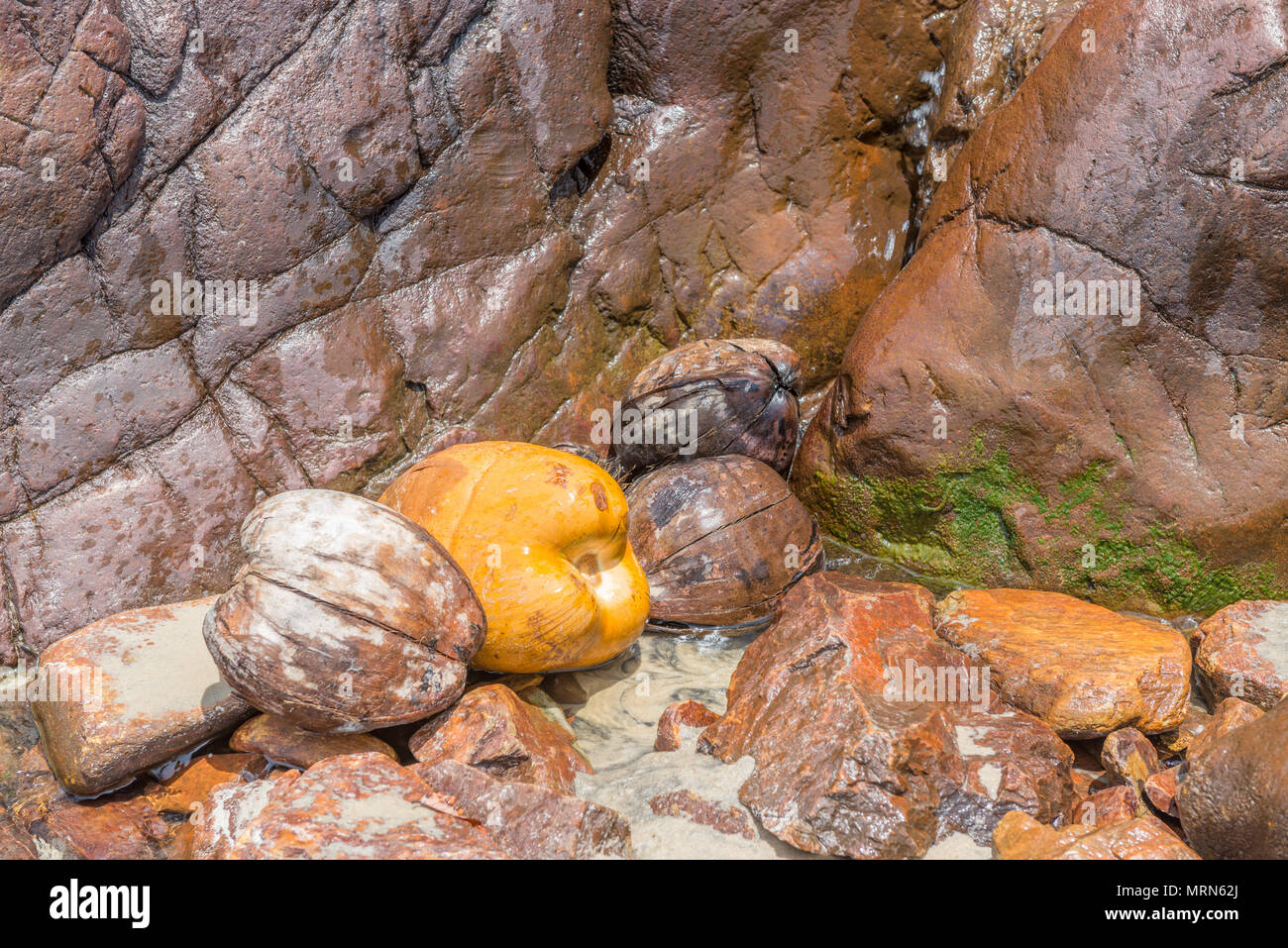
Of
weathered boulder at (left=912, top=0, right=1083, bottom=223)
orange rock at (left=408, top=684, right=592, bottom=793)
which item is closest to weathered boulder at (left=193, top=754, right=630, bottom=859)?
orange rock at (left=408, top=684, right=592, bottom=793)

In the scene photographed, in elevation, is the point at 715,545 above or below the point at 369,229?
below

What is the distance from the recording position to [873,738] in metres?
3.42

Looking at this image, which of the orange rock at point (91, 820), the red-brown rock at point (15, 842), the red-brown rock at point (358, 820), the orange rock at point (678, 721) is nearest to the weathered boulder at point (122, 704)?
the orange rock at point (91, 820)

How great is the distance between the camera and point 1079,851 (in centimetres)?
300

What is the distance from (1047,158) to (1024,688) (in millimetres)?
2562

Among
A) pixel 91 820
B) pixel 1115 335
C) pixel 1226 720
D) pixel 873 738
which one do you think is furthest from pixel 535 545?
pixel 1115 335

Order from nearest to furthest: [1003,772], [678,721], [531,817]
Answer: [531,817] < [1003,772] < [678,721]

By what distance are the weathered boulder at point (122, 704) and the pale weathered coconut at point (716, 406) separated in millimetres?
2378

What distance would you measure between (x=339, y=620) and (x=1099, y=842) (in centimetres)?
260

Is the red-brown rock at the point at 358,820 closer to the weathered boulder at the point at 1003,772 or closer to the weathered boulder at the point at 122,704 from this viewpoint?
the weathered boulder at the point at 122,704

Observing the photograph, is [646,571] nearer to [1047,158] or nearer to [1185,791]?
[1185,791]

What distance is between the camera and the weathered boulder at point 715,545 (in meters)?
4.74

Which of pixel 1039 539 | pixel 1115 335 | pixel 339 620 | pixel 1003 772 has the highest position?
pixel 1115 335

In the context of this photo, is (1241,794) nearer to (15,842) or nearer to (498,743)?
(498,743)
